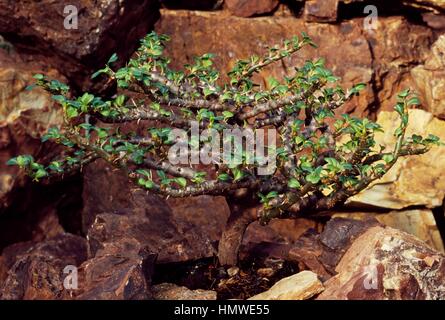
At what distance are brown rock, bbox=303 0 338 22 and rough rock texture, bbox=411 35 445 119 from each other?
3.03 feet

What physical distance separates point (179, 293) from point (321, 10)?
3.03 m

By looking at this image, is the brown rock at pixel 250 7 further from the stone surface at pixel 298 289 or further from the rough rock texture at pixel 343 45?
the stone surface at pixel 298 289

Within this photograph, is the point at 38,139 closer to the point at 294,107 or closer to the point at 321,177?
the point at 294,107

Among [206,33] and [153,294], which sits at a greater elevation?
[206,33]

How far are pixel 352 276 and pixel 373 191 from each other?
2009 millimetres

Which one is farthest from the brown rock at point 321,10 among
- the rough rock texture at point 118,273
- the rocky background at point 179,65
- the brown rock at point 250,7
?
the rough rock texture at point 118,273

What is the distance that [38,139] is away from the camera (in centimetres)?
590

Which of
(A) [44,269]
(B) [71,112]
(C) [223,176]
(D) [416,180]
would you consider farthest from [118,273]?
(D) [416,180]

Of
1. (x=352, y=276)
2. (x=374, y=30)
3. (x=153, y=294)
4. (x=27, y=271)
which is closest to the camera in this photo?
(x=352, y=276)

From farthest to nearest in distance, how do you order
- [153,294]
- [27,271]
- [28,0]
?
[28,0]
[27,271]
[153,294]

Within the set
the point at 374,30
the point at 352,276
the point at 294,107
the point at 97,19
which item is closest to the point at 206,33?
the point at 97,19

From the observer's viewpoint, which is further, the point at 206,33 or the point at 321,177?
the point at 206,33

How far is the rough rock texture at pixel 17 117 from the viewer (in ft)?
18.7

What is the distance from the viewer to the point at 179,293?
4262 millimetres
